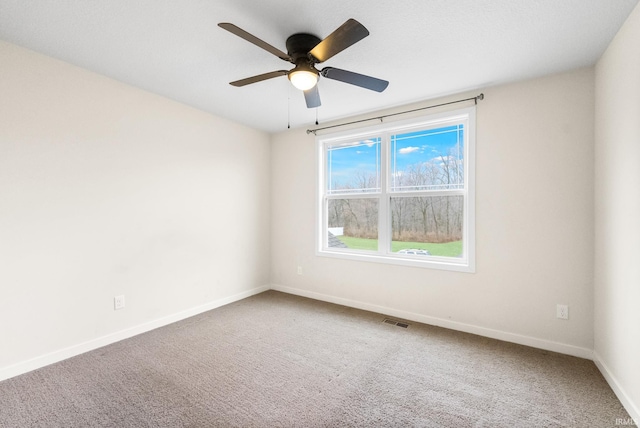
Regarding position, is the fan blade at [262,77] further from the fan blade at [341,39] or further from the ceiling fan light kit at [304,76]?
the fan blade at [341,39]

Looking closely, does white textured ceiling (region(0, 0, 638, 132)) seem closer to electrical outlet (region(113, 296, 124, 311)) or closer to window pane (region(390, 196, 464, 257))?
window pane (region(390, 196, 464, 257))

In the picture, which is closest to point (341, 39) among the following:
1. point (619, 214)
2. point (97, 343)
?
point (619, 214)

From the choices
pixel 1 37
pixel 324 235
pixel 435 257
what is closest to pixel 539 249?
pixel 435 257

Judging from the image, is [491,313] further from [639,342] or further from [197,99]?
[197,99]

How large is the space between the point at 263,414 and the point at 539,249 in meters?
2.69

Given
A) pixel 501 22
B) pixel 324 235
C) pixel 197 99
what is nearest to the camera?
pixel 501 22

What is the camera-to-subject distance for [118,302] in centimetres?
270

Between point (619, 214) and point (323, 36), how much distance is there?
2.41 m

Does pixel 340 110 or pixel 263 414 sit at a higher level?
pixel 340 110

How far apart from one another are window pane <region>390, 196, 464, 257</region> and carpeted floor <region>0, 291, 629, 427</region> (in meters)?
0.92

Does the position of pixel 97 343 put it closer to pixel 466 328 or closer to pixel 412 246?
pixel 412 246

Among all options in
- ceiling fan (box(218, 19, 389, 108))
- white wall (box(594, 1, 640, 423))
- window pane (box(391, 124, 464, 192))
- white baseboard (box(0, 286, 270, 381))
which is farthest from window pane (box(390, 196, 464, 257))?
white baseboard (box(0, 286, 270, 381))

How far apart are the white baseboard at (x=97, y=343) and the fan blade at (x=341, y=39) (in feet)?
10.0

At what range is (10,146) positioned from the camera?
6.89ft
